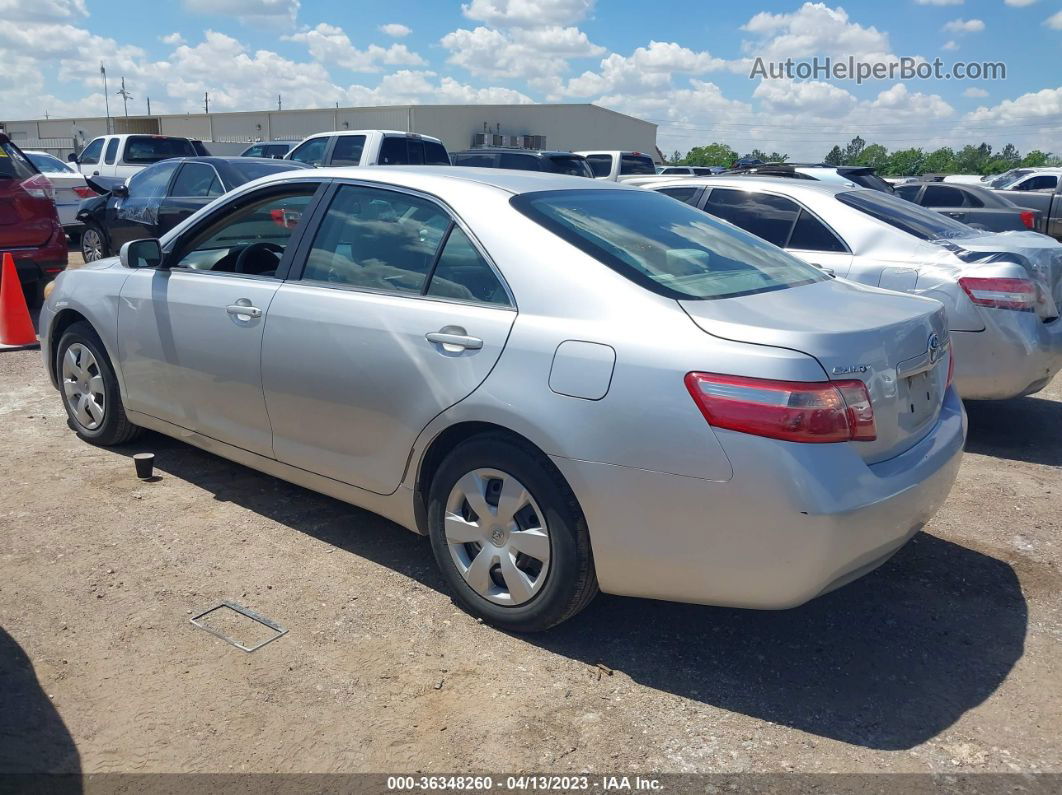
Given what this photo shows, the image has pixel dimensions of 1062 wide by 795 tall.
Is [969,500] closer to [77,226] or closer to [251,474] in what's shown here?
[251,474]

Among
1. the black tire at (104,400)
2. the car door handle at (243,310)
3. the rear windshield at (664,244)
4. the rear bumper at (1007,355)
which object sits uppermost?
the rear windshield at (664,244)

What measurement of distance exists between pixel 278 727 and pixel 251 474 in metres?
2.42

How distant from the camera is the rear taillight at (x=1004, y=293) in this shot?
5.57 m

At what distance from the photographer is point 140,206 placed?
11148 millimetres

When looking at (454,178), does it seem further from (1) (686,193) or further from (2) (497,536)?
(1) (686,193)

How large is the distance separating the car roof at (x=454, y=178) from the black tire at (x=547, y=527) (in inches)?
43.0

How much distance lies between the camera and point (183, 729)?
2852 mm

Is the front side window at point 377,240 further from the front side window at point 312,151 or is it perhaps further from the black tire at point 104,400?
the front side window at point 312,151

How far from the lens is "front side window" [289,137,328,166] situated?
15484 mm

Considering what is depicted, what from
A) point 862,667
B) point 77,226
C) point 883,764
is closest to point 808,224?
point 862,667

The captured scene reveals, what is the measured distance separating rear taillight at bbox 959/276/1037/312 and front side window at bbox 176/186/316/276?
4.15m

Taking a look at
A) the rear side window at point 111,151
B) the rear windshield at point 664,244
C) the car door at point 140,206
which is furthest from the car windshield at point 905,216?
the rear side window at point 111,151

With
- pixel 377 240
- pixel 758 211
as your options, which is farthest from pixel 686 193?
pixel 377 240

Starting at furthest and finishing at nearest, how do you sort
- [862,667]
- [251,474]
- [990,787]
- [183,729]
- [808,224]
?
[808,224] < [251,474] < [862,667] < [183,729] < [990,787]
